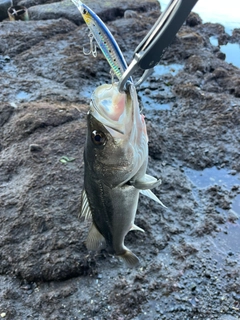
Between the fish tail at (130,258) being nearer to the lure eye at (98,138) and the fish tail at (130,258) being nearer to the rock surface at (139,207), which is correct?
the rock surface at (139,207)

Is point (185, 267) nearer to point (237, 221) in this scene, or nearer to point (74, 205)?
point (237, 221)

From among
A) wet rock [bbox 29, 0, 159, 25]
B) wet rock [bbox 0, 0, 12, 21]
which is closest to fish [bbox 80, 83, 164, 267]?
wet rock [bbox 29, 0, 159, 25]

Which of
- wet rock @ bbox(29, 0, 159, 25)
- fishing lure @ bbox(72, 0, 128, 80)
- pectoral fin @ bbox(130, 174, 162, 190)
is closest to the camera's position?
fishing lure @ bbox(72, 0, 128, 80)

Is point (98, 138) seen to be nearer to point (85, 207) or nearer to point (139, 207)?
point (85, 207)

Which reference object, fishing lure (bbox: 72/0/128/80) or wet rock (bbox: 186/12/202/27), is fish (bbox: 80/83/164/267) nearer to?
fishing lure (bbox: 72/0/128/80)

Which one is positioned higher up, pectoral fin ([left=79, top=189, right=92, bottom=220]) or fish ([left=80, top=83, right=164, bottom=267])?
fish ([left=80, top=83, right=164, bottom=267])

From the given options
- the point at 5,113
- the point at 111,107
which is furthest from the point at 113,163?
the point at 5,113

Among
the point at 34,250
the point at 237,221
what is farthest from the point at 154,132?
the point at 34,250
